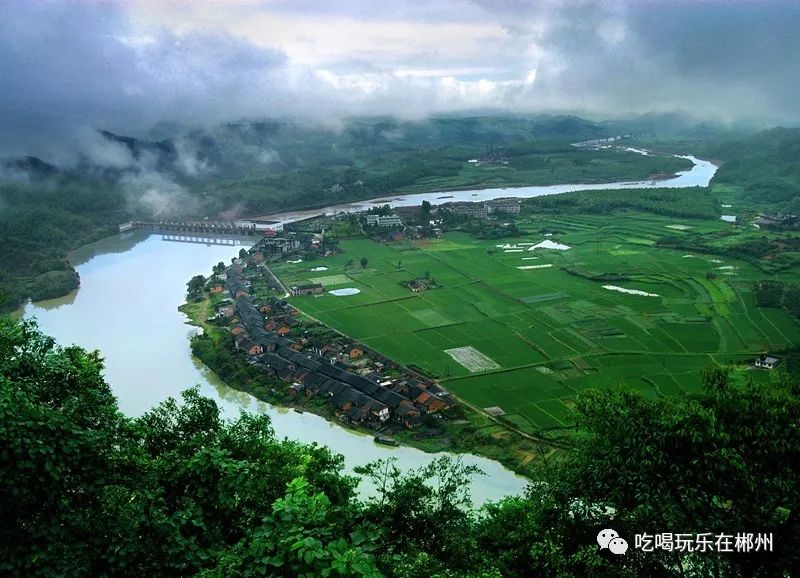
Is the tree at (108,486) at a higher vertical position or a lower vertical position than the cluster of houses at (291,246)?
higher

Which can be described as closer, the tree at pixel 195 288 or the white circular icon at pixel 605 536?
the white circular icon at pixel 605 536

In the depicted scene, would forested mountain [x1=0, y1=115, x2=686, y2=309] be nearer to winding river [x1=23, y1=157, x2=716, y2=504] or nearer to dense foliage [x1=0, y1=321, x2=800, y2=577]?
winding river [x1=23, y1=157, x2=716, y2=504]

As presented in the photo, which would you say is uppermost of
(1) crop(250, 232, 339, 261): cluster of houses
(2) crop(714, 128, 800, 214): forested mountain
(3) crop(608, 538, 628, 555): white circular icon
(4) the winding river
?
(3) crop(608, 538, 628, 555): white circular icon

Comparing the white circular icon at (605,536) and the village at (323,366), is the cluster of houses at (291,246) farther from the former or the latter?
the white circular icon at (605,536)

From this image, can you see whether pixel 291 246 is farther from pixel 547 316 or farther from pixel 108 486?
pixel 108 486

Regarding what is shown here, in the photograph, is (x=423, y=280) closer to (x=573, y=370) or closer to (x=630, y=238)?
(x=573, y=370)

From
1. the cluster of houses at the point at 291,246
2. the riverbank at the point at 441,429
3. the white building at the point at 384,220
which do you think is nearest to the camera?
the riverbank at the point at 441,429

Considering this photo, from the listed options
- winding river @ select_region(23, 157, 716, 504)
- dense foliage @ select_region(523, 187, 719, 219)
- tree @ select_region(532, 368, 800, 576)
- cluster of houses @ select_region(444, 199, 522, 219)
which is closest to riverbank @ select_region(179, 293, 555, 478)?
winding river @ select_region(23, 157, 716, 504)

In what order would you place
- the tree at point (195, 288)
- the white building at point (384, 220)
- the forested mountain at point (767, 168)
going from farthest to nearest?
the forested mountain at point (767, 168) → the white building at point (384, 220) → the tree at point (195, 288)

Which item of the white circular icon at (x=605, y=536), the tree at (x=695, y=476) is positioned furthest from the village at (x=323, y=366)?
the white circular icon at (x=605, y=536)
